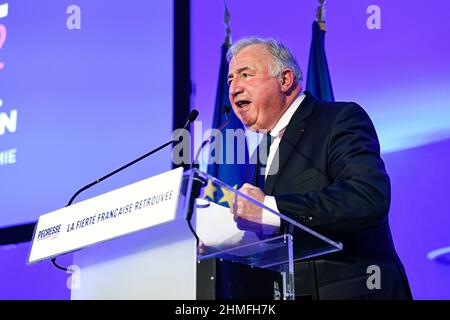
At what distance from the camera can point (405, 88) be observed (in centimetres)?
351

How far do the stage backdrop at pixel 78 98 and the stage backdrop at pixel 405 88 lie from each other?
2.45ft

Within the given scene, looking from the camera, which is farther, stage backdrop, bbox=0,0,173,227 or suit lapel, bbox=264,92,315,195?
stage backdrop, bbox=0,0,173,227

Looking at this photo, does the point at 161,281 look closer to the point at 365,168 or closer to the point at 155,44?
the point at 365,168

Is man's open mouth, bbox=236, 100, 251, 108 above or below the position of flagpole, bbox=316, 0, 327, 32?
below

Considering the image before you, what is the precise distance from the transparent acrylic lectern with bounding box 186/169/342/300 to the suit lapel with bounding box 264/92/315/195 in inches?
23.3

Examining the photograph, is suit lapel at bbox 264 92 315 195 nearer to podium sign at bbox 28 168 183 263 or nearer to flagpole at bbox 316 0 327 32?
podium sign at bbox 28 168 183 263

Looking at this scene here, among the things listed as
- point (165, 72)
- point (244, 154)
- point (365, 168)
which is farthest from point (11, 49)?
point (365, 168)

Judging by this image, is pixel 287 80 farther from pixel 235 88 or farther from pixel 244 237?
pixel 244 237

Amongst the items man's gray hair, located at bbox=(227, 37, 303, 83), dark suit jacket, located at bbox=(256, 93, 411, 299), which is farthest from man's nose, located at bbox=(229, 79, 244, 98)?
dark suit jacket, located at bbox=(256, 93, 411, 299)

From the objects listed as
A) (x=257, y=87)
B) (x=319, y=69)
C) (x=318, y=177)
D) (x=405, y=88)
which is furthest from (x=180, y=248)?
(x=319, y=69)

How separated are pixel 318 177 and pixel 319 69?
1.52 metres

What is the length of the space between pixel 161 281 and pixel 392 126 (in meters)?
2.17

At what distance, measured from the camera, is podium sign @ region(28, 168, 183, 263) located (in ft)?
5.22

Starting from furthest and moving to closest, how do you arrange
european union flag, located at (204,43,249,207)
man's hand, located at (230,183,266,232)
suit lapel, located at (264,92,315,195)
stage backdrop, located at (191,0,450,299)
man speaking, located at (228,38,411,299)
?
european union flag, located at (204,43,249,207), stage backdrop, located at (191,0,450,299), suit lapel, located at (264,92,315,195), man speaking, located at (228,38,411,299), man's hand, located at (230,183,266,232)
